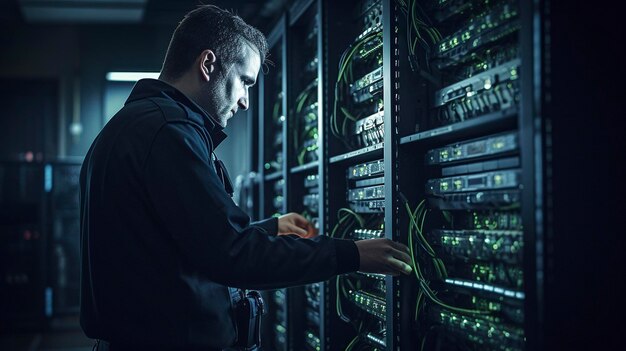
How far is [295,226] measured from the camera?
85.0 inches

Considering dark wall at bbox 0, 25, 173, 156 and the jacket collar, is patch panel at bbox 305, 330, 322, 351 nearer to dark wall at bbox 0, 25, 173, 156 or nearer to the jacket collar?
the jacket collar

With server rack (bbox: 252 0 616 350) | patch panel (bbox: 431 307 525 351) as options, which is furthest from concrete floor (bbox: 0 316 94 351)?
patch panel (bbox: 431 307 525 351)

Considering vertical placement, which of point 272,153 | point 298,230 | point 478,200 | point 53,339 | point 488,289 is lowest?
point 53,339

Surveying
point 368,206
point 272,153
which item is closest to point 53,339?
point 272,153

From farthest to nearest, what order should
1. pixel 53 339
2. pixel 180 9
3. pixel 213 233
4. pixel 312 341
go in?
pixel 53 339 < pixel 180 9 < pixel 312 341 < pixel 213 233

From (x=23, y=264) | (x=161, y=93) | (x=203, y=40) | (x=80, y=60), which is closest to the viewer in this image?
(x=161, y=93)

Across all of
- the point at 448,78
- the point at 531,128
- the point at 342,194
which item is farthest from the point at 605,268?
the point at 342,194

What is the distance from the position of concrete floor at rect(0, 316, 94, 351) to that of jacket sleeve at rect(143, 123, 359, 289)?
12.8 feet

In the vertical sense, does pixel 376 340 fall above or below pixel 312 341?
above

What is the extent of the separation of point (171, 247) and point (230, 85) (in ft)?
1.81

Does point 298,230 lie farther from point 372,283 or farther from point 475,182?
point 475,182

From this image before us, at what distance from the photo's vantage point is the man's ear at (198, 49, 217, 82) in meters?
1.78

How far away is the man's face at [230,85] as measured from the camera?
1.82m

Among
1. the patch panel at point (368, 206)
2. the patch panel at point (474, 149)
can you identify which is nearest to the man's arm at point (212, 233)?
the patch panel at point (474, 149)
